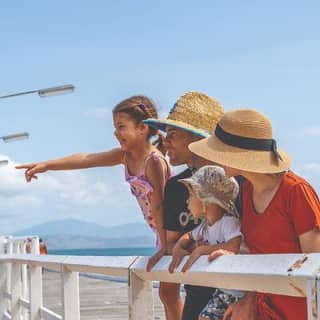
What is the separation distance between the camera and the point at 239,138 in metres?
3.20

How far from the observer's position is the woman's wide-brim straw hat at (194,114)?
13.2 ft

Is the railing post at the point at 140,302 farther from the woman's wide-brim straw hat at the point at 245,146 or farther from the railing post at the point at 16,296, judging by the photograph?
the railing post at the point at 16,296

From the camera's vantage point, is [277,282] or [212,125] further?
[212,125]

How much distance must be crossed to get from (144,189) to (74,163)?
3.54ft

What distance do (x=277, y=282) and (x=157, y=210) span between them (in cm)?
186

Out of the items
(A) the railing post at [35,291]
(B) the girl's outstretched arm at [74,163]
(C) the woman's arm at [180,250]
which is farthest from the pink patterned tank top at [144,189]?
(A) the railing post at [35,291]

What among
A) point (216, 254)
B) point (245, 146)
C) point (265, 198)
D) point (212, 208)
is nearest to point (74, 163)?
point (212, 208)

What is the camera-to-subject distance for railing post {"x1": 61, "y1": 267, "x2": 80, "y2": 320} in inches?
206

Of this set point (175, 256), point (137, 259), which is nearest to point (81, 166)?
point (137, 259)

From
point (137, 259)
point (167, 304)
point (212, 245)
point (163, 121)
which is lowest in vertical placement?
point (167, 304)

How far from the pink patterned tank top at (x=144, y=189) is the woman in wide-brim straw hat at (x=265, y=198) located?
3.73 ft

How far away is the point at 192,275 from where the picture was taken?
9.98 feet

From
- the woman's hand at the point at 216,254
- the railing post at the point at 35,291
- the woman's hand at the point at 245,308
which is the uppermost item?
the woman's hand at the point at 216,254

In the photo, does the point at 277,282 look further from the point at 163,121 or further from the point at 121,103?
the point at 121,103
